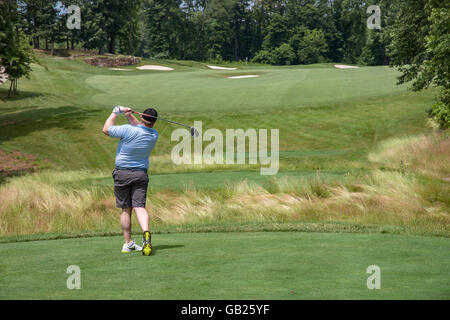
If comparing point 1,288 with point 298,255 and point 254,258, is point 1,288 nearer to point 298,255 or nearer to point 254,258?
point 254,258

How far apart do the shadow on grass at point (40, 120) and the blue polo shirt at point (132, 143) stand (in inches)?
1015

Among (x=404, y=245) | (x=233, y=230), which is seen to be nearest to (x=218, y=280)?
(x=404, y=245)

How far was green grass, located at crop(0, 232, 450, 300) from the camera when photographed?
16.4 ft

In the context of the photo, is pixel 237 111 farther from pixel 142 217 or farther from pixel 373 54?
pixel 373 54

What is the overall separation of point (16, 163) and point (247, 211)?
681 inches

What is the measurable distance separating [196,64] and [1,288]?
8452 centimetres

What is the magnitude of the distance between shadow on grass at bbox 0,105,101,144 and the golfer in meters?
25.7

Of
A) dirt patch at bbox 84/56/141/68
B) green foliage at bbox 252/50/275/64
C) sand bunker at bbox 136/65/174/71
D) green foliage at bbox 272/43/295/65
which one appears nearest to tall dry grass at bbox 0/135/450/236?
dirt patch at bbox 84/56/141/68

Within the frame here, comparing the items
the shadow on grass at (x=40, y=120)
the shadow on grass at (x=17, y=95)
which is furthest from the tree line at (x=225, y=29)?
the shadow on grass at (x=40, y=120)

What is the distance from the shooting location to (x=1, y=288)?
5.43m

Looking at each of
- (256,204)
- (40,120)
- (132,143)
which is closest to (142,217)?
(132,143)

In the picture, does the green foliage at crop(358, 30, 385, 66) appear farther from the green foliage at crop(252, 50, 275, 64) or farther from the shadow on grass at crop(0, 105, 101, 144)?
the shadow on grass at crop(0, 105, 101, 144)

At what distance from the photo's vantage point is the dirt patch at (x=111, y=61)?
7500 centimetres

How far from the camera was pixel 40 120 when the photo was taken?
36.3 m
